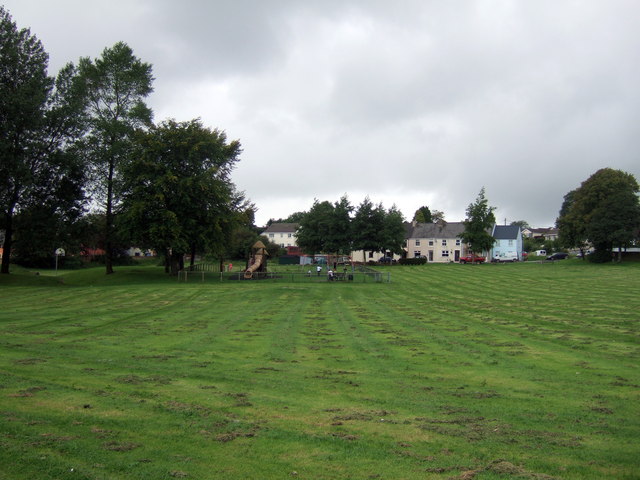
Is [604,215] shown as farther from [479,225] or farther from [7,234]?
[7,234]

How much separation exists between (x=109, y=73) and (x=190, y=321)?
40.1 meters

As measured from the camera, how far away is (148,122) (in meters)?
54.5

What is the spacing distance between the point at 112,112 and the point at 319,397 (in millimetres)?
51616

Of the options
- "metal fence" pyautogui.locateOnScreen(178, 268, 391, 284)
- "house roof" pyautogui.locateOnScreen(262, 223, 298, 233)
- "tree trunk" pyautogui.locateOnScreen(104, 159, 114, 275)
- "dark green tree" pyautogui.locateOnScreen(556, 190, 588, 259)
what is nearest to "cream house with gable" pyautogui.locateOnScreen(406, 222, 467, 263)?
"dark green tree" pyautogui.locateOnScreen(556, 190, 588, 259)

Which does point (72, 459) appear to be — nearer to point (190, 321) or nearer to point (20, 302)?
point (190, 321)

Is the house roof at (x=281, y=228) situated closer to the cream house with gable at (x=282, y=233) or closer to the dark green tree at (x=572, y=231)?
the cream house with gable at (x=282, y=233)

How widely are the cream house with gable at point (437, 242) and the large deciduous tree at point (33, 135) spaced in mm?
75598

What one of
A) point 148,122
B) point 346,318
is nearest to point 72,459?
point 346,318

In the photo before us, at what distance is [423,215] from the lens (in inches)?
5842

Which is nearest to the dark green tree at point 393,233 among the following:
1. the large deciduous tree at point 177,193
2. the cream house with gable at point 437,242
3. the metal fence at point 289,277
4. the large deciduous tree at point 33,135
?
the cream house with gable at point 437,242

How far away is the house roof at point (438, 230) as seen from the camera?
111250 mm

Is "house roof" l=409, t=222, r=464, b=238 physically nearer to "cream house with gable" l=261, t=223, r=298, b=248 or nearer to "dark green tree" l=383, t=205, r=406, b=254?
"dark green tree" l=383, t=205, r=406, b=254

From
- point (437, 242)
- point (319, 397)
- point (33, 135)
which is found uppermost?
point (33, 135)

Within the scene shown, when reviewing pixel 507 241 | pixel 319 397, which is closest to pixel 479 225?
pixel 507 241
